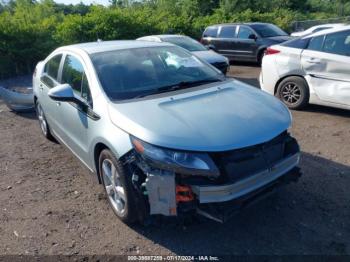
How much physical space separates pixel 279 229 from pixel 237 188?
2.55 ft

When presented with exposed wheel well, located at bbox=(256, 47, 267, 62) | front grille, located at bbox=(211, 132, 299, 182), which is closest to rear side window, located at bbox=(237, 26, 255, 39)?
exposed wheel well, located at bbox=(256, 47, 267, 62)

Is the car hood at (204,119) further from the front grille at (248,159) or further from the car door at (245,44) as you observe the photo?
the car door at (245,44)

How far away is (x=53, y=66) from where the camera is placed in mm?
4988

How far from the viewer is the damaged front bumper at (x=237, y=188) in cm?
271

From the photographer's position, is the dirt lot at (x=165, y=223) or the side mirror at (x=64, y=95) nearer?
the dirt lot at (x=165, y=223)

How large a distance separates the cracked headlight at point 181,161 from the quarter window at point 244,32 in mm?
10952

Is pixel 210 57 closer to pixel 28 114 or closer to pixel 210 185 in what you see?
pixel 28 114

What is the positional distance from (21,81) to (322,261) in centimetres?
1035

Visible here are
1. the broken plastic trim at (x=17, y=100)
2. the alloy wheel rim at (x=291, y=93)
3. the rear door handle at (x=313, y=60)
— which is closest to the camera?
the rear door handle at (x=313, y=60)

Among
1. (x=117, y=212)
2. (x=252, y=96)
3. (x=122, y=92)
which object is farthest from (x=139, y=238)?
(x=252, y=96)

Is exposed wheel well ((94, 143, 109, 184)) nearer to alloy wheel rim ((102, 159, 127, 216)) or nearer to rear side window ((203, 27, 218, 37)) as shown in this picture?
alloy wheel rim ((102, 159, 127, 216))

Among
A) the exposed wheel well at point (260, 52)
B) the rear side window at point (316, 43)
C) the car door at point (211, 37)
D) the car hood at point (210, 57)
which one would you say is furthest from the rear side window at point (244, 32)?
the rear side window at point (316, 43)

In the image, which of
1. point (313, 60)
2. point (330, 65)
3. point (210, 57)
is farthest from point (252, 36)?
point (330, 65)

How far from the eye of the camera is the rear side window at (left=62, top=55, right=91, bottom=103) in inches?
148
